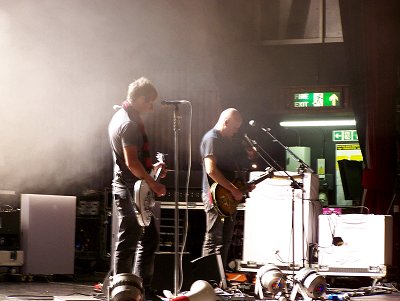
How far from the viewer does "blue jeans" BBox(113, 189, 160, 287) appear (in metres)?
4.88

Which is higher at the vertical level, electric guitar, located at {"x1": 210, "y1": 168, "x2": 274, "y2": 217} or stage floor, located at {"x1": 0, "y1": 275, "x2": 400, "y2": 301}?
electric guitar, located at {"x1": 210, "y1": 168, "x2": 274, "y2": 217}

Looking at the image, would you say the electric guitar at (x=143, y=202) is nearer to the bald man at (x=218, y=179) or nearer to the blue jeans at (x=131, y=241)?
the blue jeans at (x=131, y=241)

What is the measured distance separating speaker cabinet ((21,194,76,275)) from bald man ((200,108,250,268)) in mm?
2246

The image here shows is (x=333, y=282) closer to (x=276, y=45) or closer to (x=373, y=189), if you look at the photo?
(x=373, y=189)

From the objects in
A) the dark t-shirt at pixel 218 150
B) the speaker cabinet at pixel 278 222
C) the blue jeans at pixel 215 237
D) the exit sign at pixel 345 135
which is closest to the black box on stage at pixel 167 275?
the blue jeans at pixel 215 237

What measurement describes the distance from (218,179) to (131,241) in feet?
4.48

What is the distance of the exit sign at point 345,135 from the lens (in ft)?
32.3

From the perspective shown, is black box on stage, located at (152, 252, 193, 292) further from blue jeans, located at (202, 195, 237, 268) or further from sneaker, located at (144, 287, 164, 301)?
sneaker, located at (144, 287, 164, 301)

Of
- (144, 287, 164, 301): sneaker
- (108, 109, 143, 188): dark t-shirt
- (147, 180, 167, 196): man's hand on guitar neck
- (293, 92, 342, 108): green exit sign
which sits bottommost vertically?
(144, 287, 164, 301): sneaker

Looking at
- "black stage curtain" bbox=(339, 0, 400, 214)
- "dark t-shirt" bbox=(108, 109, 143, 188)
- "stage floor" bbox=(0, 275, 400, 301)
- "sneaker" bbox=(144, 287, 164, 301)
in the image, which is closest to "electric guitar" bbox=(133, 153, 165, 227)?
Result: "dark t-shirt" bbox=(108, 109, 143, 188)

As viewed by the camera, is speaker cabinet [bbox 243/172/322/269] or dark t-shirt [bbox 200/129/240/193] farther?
speaker cabinet [bbox 243/172/322/269]

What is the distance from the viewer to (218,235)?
611 cm

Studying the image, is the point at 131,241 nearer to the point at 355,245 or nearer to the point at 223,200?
the point at 223,200

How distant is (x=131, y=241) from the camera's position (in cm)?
489
